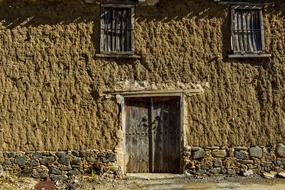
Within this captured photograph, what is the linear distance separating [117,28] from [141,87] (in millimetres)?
1670

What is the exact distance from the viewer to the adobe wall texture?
10.9 m

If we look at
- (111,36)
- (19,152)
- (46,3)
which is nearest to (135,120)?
(111,36)

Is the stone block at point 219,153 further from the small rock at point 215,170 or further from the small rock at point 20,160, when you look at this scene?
the small rock at point 20,160

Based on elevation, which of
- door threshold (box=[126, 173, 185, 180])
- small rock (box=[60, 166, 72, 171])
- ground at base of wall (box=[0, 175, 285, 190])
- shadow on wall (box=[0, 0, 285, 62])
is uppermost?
shadow on wall (box=[0, 0, 285, 62])

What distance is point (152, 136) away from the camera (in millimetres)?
11266

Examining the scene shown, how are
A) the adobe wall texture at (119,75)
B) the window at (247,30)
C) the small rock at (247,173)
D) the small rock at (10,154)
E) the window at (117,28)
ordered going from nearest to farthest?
the small rock at (10,154) < the adobe wall texture at (119,75) < the small rock at (247,173) < the window at (117,28) < the window at (247,30)

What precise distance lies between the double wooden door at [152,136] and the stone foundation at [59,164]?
68cm

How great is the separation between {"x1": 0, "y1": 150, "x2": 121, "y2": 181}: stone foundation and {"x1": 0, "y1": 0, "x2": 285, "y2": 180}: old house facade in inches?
1.0

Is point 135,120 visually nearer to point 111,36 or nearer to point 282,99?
point 111,36

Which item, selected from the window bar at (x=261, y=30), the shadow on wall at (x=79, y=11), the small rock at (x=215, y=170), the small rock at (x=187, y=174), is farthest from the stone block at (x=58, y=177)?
the window bar at (x=261, y=30)

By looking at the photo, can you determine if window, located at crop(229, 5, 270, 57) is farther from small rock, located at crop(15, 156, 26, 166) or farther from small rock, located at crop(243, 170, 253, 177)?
small rock, located at crop(15, 156, 26, 166)

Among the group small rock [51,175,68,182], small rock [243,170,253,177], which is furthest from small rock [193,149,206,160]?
small rock [51,175,68,182]

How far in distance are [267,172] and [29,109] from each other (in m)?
6.25

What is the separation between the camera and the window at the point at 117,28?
36.6 feet
